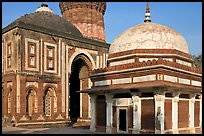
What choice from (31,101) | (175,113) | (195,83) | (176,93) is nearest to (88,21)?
(31,101)

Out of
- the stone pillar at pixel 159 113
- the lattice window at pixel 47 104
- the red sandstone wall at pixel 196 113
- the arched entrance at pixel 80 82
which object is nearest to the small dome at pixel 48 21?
the arched entrance at pixel 80 82

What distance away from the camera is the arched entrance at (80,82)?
2672cm

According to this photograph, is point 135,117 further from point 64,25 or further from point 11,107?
point 64,25

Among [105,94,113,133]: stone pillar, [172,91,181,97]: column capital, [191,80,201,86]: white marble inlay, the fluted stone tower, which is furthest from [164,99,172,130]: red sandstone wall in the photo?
the fluted stone tower

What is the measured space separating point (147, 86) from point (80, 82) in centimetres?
1393

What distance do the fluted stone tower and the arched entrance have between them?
7851mm

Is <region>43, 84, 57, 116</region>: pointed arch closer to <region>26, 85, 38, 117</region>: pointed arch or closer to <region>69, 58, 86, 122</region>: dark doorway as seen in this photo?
<region>26, 85, 38, 117</region>: pointed arch

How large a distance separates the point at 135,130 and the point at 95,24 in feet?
72.7

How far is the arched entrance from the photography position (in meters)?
26.7

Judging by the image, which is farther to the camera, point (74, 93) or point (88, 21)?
point (88, 21)

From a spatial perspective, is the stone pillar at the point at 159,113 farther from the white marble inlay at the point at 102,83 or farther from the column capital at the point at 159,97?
the white marble inlay at the point at 102,83

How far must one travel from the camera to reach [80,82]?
2761cm

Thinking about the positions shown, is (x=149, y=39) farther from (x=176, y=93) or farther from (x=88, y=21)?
(x=88, y=21)

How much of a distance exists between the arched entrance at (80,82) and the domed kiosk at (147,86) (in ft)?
27.3
